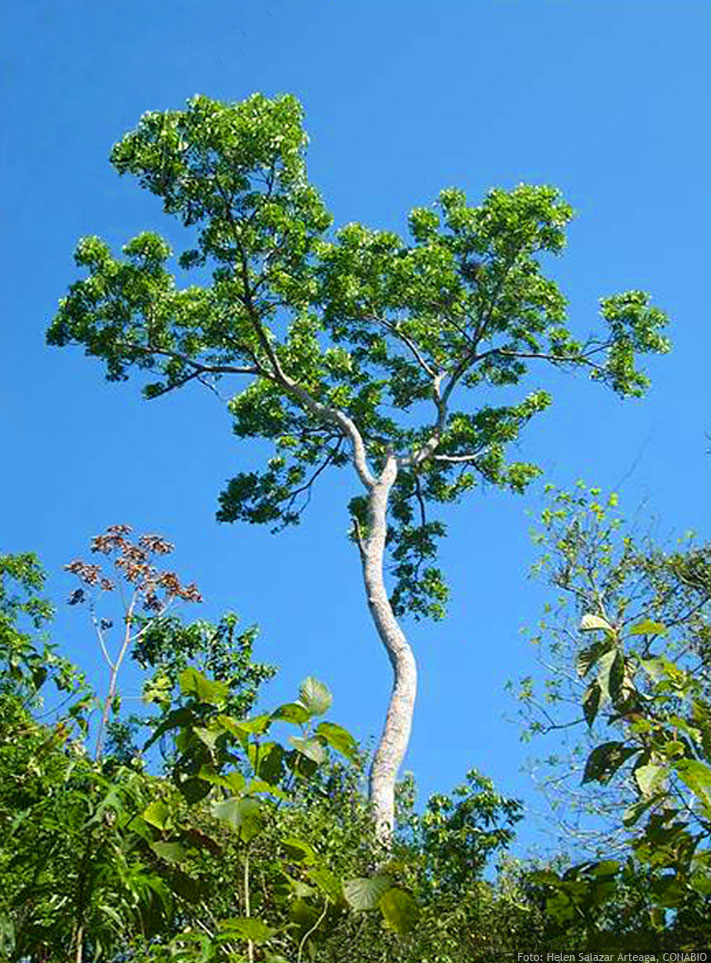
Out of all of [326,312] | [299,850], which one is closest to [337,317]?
[326,312]

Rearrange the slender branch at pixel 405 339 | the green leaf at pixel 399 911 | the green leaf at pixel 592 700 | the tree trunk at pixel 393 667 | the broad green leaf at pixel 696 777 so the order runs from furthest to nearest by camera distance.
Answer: the slender branch at pixel 405 339 < the tree trunk at pixel 393 667 < the green leaf at pixel 399 911 < the green leaf at pixel 592 700 < the broad green leaf at pixel 696 777

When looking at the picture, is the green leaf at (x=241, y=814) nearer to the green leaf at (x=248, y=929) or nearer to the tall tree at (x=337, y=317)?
the green leaf at (x=248, y=929)

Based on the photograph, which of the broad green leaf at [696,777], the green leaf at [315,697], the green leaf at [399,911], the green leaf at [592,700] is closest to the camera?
the broad green leaf at [696,777]

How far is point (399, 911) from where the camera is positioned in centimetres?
213

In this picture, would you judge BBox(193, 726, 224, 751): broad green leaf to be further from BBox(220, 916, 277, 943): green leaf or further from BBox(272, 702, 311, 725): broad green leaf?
BBox(220, 916, 277, 943): green leaf

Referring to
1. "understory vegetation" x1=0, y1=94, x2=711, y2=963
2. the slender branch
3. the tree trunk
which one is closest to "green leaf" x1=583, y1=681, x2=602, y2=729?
"understory vegetation" x1=0, y1=94, x2=711, y2=963

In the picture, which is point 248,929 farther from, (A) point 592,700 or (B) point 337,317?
(B) point 337,317

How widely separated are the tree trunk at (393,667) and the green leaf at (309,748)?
766 centimetres

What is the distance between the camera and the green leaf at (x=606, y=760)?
70.9 inches

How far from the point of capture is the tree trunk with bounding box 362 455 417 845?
10.7 metres

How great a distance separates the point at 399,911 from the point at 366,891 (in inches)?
2.8

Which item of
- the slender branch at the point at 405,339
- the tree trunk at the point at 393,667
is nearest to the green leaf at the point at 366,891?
the tree trunk at the point at 393,667

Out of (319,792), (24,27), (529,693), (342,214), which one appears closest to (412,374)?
(342,214)

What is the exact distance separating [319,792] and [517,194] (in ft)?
32.7
